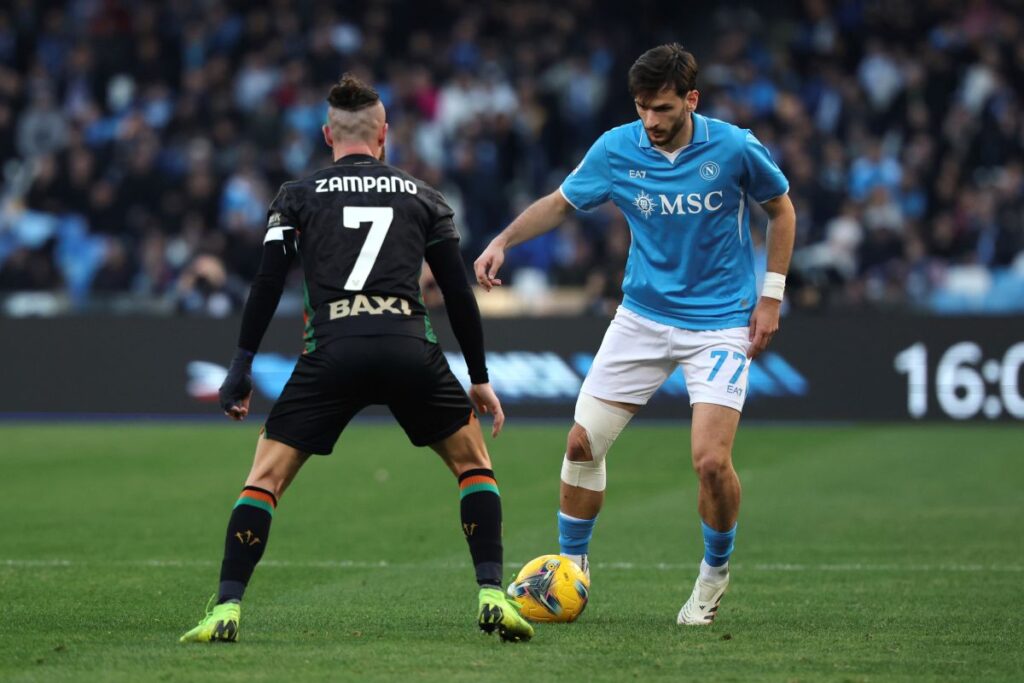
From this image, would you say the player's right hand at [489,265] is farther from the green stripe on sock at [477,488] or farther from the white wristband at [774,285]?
the white wristband at [774,285]

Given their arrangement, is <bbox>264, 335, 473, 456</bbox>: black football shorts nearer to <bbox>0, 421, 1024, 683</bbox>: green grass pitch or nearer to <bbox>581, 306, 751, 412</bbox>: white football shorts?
<bbox>0, 421, 1024, 683</bbox>: green grass pitch

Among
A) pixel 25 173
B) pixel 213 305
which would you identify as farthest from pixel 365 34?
pixel 213 305

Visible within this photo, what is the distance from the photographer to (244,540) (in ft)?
20.9

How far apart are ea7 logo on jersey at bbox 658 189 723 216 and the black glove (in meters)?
2.03

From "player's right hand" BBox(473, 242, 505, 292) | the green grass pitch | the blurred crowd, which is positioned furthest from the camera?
the blurred crowd

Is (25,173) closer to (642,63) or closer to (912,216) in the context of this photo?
(912,216)

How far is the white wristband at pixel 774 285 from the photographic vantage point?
730 centimetres

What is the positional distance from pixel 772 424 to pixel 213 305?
21.6ft

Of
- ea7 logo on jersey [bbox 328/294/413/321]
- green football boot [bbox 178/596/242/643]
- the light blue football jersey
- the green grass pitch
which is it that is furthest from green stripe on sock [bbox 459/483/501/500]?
the light blue football jersey

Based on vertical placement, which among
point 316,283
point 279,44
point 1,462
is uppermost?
point 279,44

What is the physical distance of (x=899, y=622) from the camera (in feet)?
23.9

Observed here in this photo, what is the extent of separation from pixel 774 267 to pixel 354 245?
2.00 m

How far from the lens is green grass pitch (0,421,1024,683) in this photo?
615cm

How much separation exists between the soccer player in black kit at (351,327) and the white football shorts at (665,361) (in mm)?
1046
